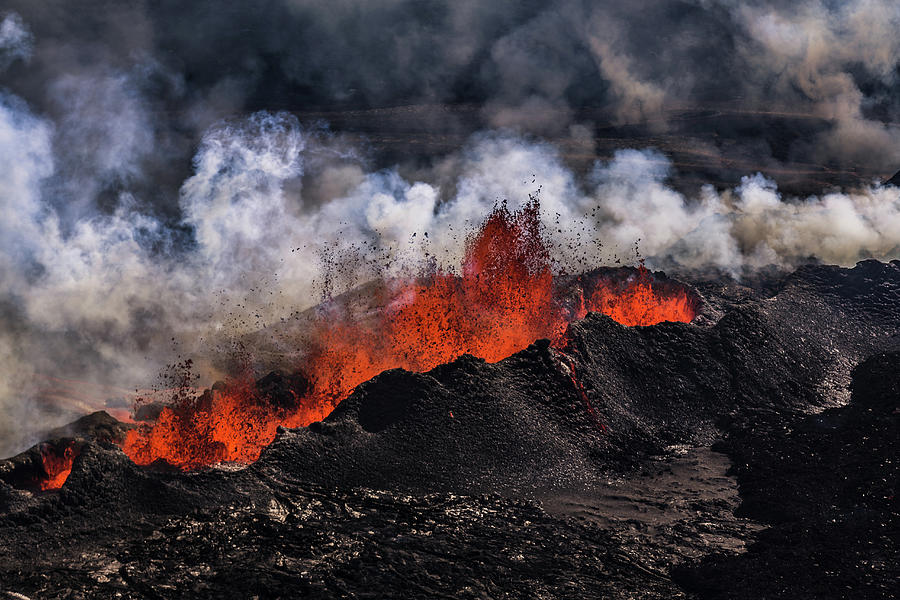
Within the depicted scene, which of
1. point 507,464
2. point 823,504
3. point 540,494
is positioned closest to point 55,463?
point 507,464

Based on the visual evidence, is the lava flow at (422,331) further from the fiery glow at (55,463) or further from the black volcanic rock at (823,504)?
the black volcanic rock at (823,504)

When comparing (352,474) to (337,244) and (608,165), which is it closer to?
(337,244)

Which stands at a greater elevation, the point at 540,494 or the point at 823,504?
the point at 540,494

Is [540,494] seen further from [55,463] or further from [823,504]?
[55,463]

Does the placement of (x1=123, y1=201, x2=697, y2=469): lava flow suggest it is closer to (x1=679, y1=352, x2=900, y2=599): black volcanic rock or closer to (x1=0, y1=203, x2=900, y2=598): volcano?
(x1=0, y1=203, x2=900, y2=598): volcano

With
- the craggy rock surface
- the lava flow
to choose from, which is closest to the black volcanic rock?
the craggy rock surface

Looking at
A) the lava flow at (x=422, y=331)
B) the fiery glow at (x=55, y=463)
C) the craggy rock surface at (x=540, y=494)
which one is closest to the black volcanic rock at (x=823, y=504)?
the craggy rock surface at (x=540, y=494)
